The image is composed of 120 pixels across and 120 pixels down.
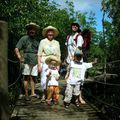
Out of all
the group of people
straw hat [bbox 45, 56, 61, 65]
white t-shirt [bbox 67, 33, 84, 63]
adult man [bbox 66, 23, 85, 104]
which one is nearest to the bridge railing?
the group of people

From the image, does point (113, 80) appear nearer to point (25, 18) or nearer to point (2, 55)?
point (25, 18)

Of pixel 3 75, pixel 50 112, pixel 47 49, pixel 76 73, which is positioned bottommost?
pixel 50 112

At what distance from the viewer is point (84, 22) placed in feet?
212

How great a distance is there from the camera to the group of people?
9.84m

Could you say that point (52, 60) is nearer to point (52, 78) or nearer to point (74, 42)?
point (52, 78)

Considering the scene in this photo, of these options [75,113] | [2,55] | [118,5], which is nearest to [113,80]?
[118,5]

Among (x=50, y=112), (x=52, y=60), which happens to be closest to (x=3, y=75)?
(x=50, y=112)

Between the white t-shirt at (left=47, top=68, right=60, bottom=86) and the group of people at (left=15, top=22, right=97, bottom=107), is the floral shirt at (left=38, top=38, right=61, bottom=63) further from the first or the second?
the white t-shirt at (left=47, top=68, right=60, bottom=86)

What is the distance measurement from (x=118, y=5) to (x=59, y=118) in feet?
50.1

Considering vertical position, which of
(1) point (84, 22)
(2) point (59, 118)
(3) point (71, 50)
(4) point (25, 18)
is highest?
(1) point (84, 22)

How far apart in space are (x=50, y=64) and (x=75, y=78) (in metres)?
0.63

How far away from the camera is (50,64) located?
9969 millimetres

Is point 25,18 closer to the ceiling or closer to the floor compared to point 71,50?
closer to the ceiling

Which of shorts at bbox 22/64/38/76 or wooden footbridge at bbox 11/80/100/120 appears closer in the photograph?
wooden footbridge at bbox 11/80/100/120
